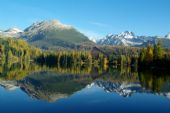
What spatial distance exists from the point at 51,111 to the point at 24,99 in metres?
14.2

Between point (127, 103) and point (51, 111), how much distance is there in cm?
1618

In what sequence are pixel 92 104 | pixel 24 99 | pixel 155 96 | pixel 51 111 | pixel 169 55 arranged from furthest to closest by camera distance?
pixel 169 55 < pixel 155 96 < pixel 24 99 < pixel 92 104 < pixel 51 111

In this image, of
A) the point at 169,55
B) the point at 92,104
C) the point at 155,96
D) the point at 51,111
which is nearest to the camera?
the point at 51,111

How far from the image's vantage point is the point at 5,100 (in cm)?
5978

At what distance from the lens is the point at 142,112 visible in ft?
165

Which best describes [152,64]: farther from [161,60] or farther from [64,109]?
[64,109]

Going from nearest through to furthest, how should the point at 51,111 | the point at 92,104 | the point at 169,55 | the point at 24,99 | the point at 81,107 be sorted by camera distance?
the point at 51,111, the point at 81,107, the point at 92,104, the point at 24,99, the point at 169,55

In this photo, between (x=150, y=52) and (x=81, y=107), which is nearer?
(x=81, y=107)

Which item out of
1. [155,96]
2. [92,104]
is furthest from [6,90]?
[155,96]

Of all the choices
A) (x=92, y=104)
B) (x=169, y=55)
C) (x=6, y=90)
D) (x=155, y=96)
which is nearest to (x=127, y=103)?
(x=92, y=104)

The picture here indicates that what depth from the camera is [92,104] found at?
58.1 m

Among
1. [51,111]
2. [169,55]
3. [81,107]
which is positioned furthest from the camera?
[169,55]

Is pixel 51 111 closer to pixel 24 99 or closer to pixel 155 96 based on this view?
pixel 24 99

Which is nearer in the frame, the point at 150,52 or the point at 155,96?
the point at 155,96
